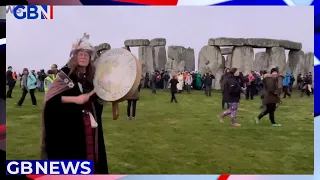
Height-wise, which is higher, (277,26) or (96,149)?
(277,26)

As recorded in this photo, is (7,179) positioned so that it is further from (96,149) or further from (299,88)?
(299,88)

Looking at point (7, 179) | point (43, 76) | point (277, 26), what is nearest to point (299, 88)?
point (277, 26)

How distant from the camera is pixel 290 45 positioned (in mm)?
3506

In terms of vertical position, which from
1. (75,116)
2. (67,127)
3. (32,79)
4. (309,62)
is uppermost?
(309,62)

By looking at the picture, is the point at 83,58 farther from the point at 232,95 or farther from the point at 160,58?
the point at 232,95

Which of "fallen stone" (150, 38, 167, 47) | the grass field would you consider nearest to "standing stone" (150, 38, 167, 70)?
"fallen stone" (150, 38, 167, 47)

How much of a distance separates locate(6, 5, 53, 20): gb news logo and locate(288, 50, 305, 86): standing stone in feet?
7.68

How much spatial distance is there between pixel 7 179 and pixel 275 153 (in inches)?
104

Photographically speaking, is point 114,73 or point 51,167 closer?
point 114,73

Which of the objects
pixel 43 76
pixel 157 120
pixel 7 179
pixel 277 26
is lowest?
pixel 7 179

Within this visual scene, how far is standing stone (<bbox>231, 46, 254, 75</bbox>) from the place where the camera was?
138 inches

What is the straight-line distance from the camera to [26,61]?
3.52 m

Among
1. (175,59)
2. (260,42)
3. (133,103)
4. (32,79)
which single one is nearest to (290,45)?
(260,42)

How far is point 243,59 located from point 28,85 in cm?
209
